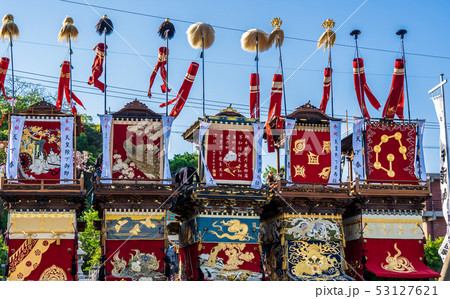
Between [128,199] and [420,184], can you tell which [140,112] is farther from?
[420,184]

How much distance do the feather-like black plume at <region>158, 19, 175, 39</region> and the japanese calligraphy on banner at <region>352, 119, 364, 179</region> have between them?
11599 millimetres

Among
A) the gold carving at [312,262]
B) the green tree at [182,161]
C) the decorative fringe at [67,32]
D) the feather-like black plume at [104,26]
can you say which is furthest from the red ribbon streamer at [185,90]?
the green tree at [182,161]

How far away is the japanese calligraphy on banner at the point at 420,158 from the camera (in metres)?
39.6

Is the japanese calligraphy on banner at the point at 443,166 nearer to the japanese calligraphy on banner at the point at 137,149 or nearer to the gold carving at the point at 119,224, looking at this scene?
the japanese calligraphy on banner at the point at 137,149

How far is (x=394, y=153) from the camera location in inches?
1559

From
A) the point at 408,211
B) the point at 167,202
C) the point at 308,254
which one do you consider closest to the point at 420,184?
the point at 408,211

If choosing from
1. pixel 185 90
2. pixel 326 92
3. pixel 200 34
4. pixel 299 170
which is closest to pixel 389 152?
pixel 299 170

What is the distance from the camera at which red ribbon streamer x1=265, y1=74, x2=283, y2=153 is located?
40.2m

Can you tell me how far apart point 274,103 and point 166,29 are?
7507 mm

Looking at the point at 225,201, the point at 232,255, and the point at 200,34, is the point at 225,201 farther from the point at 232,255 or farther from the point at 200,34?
the point at 200,34

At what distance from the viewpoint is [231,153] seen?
3759 centimetres

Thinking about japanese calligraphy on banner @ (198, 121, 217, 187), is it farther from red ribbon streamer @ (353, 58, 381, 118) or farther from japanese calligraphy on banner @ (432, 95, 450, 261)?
japanese calligraphy on banner @ (432, 95, 450, 261)

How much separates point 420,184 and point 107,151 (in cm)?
1745

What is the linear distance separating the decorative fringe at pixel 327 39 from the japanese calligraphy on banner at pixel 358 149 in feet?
18.5
